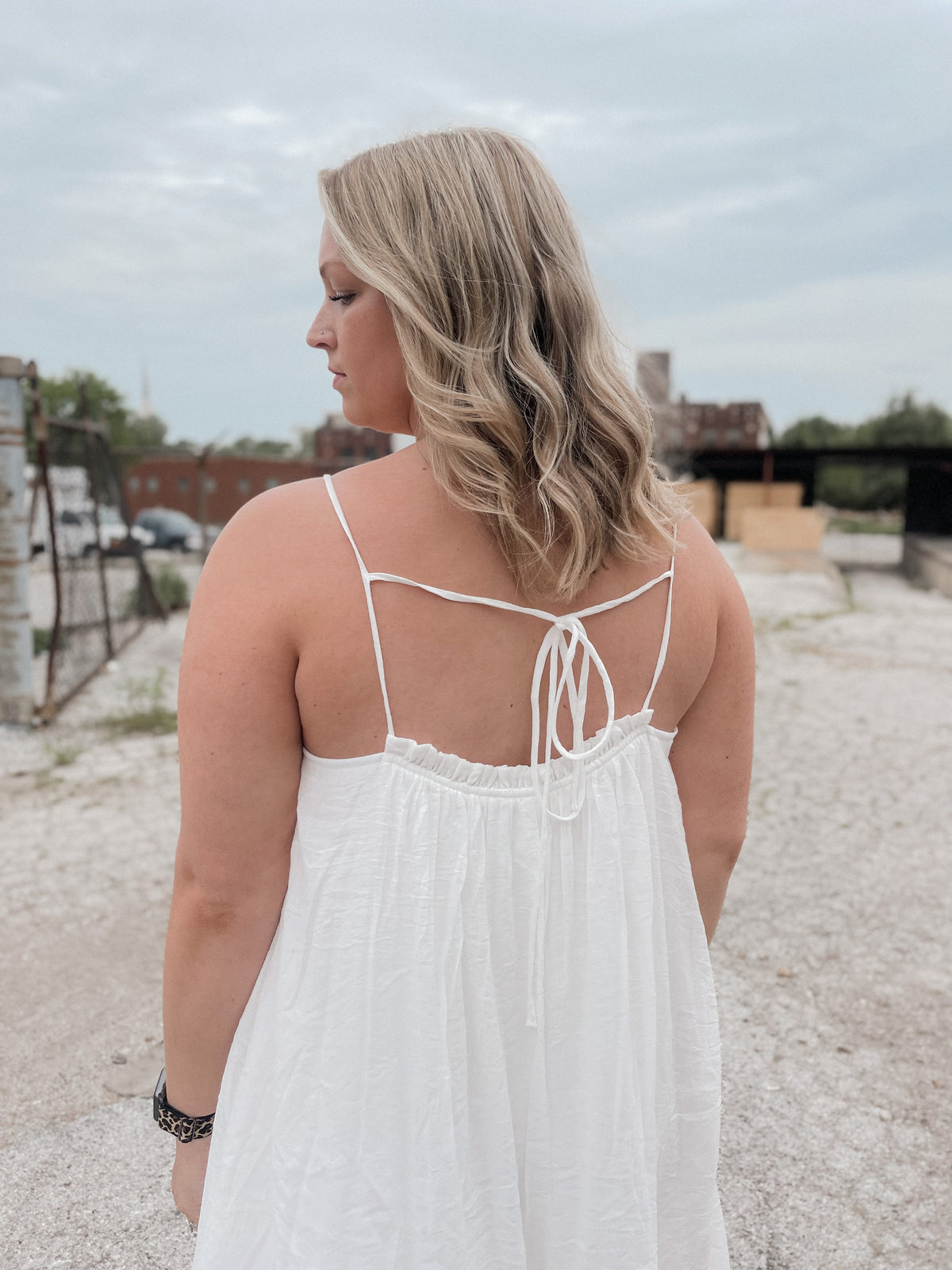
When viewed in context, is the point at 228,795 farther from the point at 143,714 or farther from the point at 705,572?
the point at 143,714

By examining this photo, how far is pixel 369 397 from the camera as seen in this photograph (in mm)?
1048

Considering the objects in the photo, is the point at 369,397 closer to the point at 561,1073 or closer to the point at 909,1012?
the point at 561,1073

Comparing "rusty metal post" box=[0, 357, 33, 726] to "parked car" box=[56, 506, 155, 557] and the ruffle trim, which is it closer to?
"parked car" box=[56, 506, 155, 557]

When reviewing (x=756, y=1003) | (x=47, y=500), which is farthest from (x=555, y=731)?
(x=47, y=500)

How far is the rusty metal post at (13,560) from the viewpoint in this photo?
5438 millimetres

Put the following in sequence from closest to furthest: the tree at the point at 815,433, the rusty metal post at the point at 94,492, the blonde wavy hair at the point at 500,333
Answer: the blonde wavy hair at the point at 500,333, the rusty metal post at the point at 94,492, the tree at the point at 815,433

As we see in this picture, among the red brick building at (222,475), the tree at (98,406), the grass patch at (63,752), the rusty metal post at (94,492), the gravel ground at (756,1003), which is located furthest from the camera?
the tree at (98,406)

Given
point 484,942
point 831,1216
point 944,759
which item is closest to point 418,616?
point 484,942

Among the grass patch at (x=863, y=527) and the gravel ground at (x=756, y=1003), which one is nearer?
the gravel ground at (x=756, y=1003)

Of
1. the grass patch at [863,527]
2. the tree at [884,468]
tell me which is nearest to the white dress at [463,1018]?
the grass patch at [863,527]

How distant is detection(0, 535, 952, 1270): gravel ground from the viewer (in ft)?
7.00

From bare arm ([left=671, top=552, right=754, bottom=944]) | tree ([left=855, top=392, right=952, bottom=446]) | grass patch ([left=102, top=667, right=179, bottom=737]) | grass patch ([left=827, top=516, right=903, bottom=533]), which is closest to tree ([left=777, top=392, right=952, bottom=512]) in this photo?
tree ([left=855, top=392, right=952, bottom=446])

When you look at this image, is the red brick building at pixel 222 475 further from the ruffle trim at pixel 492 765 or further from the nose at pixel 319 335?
the ruffle trim at pixel 492 765

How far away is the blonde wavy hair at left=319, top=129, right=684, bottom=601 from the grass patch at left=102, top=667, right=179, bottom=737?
546 cm
